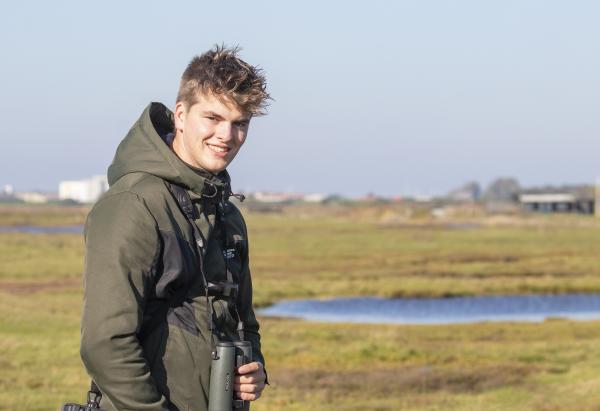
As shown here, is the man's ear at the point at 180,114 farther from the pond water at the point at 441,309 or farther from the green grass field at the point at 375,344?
the pond water at the point at 441,309

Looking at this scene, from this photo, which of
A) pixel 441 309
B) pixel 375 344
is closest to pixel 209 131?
pixel 375 344

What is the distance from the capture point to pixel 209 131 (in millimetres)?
3826

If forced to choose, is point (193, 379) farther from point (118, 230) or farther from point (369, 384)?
point (369, 384)

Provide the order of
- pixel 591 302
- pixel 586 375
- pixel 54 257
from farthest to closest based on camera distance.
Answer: pixel 54 257, pixel 591 302, pixel 586 375

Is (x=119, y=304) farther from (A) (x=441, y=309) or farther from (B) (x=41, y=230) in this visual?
(B) (x=41, y=230)

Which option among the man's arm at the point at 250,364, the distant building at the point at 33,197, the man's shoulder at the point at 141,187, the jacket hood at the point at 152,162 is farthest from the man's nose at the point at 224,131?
the distant building at the point at 33,197

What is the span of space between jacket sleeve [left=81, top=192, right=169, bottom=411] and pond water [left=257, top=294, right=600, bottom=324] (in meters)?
27.0

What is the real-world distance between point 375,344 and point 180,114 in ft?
57.1

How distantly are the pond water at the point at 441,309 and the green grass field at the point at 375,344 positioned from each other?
1.54 m

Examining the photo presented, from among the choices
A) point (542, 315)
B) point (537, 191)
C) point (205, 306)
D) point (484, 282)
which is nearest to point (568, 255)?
point (484, 282)

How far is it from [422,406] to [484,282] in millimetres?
28384

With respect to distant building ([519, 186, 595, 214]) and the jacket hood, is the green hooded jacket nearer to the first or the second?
the jacket hood

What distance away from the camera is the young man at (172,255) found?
356 centimetres

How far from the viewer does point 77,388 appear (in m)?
14.2
